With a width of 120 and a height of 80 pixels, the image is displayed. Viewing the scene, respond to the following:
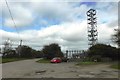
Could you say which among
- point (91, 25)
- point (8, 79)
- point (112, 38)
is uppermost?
point (91, 25)

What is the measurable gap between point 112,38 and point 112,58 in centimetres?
1796

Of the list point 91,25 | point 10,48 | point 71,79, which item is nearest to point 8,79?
point 71,79

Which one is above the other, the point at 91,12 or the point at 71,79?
the point at 91,12

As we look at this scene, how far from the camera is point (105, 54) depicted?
60781 mm

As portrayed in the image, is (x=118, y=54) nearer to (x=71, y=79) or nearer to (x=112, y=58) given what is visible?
(x=112, y=58)

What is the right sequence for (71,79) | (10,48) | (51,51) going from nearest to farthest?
(71,79), (51,51), (10,48)

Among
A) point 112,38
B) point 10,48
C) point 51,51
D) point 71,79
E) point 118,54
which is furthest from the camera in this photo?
point 10,48

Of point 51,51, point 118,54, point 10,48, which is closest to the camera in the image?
point 118,54

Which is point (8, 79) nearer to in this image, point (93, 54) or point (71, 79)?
point (71, 79)

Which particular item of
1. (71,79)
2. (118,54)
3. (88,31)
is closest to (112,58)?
(118,54)

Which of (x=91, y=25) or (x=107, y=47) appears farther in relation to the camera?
(x=91, y=25)

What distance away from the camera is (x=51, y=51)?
→ 233 ft

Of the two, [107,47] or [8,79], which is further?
[107,47]

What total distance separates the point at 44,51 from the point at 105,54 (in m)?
19.8
